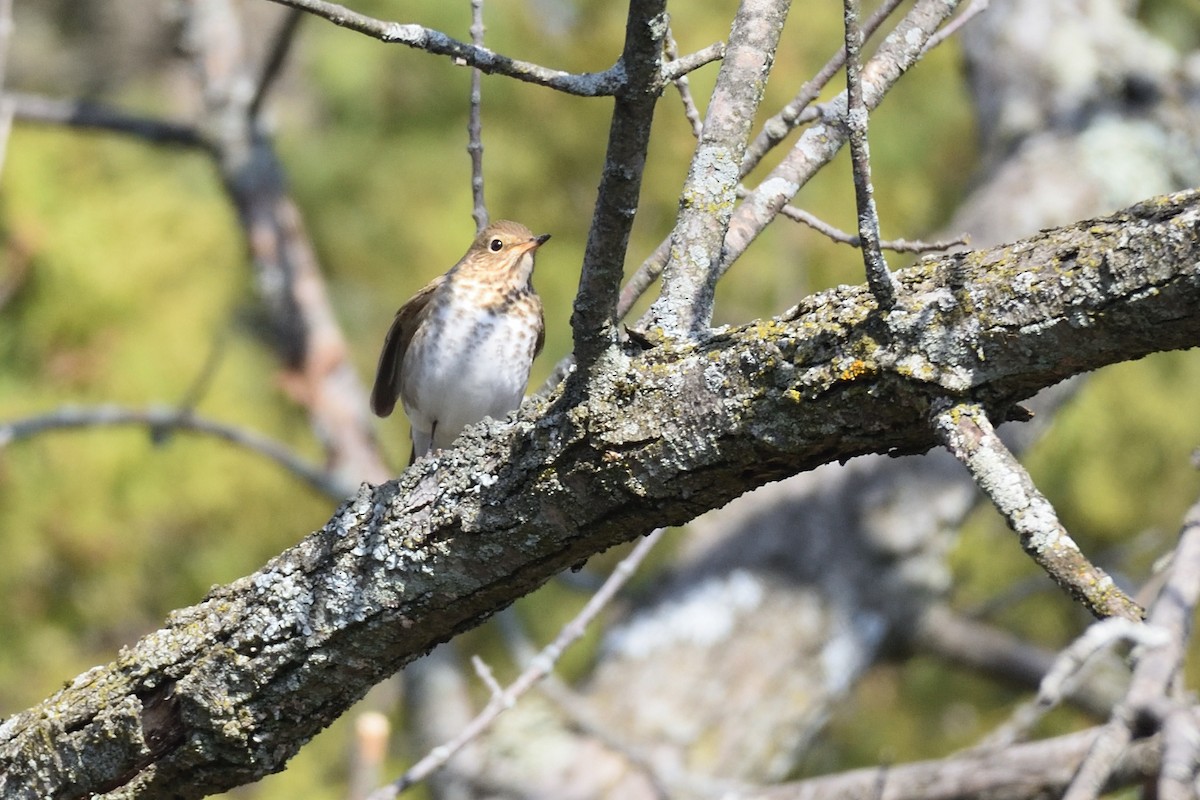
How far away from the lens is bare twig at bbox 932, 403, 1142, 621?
1264 millimetres

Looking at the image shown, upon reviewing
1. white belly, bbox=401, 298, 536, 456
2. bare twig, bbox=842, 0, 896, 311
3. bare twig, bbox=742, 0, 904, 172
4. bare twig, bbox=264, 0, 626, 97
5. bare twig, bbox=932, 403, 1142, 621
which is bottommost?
bare twig, bbox=932, 403, 1142, 621

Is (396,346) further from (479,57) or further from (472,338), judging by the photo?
(479,57)

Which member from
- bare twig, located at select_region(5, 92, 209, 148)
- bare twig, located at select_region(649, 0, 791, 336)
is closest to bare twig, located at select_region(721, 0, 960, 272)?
bare twig, located at select_region(649, 0, 791, 336)

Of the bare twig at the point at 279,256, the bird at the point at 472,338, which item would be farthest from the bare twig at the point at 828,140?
the bare twig at the point at 279,256

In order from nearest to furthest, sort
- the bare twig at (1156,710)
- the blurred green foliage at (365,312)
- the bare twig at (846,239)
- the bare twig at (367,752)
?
the bare twig at (1156,710), the bare twig at (846,239), the bare twig at (367,752), the blurred green foliage at (365,312)

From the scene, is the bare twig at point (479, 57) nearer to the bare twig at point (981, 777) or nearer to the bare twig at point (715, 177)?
the bare twig at point (715, 177)

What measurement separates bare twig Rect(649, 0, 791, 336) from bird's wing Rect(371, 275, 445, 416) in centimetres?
188

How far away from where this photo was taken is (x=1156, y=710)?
95 centimetres

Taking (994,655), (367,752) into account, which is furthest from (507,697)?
(994,655)

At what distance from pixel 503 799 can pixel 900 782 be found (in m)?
1.54

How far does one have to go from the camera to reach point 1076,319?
145 cm

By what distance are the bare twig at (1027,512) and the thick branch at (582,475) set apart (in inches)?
2.3

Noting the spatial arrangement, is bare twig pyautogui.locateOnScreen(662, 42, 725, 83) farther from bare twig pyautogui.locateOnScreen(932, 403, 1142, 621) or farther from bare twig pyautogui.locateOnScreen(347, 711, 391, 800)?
bare twig pyautogui.locateOnScreen(347, 711, 391, 800)

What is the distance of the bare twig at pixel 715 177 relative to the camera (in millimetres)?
1933
